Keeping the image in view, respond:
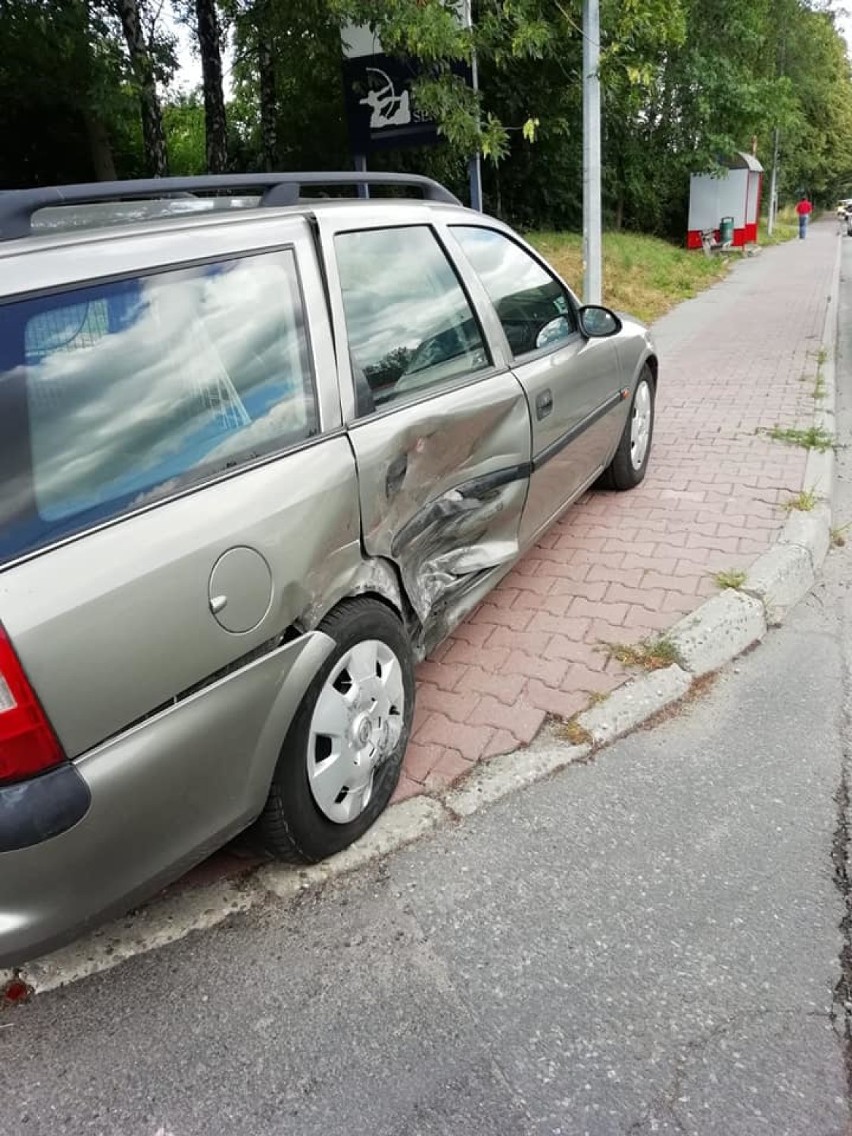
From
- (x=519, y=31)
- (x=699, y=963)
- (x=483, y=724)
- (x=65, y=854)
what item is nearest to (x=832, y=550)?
(x=483, y=724)

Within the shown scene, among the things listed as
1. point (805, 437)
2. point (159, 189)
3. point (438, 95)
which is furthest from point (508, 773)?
point (438, 95)

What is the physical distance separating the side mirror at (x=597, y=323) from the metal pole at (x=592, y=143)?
4.87 metres

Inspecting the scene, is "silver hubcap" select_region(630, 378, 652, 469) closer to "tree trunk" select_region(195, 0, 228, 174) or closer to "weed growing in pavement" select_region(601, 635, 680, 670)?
"weed growing in pavement" select_region(601, 635, 680, 670)

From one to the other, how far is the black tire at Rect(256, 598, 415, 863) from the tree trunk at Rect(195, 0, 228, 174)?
34.2ft

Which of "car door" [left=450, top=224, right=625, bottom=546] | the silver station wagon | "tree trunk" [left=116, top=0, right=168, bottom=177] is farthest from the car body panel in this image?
"tree trunk" [left=116, top=0, right=168, bottom=177]

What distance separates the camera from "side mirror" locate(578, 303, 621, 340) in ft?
13.5

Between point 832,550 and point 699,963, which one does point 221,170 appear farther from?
point 699,963

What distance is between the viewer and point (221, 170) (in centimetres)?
1138

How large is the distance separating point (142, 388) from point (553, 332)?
241 centimetres

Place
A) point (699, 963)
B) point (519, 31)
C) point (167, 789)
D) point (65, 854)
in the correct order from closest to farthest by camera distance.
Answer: point (65, 854) < point (167, 789) < point (699, 963) < point (519, 31)

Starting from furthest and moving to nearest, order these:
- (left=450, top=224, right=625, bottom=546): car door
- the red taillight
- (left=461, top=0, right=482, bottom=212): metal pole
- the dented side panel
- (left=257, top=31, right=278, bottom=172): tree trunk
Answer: (left=257, top=31, right=278, bottom=172): tree trunk → (left=461, top=0, right=482, bottom=212): metal pole → (left=450, top=224, right=625, bottom=546): car door → the dented side panel → the red taillight

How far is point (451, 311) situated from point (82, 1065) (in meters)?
2.57

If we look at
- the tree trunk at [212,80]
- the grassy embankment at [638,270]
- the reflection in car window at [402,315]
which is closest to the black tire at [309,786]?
the reflection in car window at [402,315]

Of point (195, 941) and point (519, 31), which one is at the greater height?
point (519, 31)
